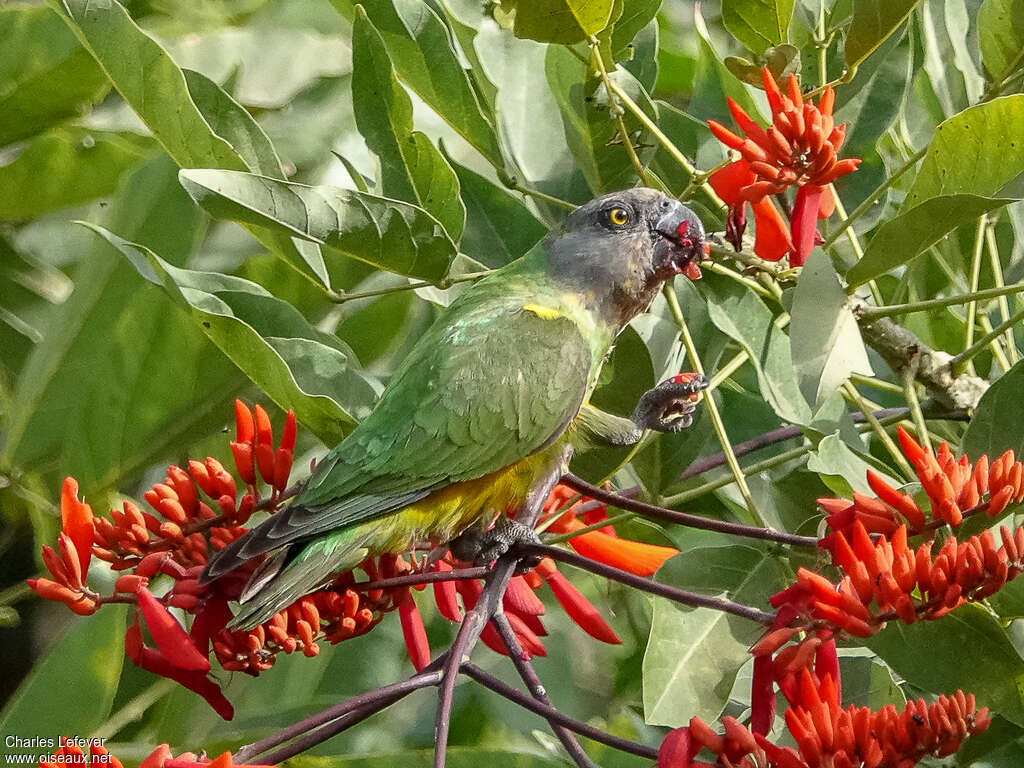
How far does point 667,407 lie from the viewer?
72.0 inches

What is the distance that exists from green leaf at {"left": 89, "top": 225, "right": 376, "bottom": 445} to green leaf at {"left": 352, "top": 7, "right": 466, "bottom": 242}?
26cm

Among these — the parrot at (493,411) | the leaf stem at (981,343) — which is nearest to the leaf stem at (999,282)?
the leaf stem at (981,343)

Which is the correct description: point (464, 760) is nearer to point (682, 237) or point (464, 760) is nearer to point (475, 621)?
point (475, 621)

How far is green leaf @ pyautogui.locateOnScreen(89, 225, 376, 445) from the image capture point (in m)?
1.69

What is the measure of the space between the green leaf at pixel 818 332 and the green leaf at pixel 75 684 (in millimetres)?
1077

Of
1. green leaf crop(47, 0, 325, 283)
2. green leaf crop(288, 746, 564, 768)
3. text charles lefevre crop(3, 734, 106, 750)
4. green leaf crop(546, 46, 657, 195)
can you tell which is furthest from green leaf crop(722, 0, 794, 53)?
text charles lefevre crop(3, 734, 106, 750)

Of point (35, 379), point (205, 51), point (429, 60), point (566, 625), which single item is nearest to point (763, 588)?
point (429, 60)

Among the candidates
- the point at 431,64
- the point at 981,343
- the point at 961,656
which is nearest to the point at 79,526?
the point at 431,64

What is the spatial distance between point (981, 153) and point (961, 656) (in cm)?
62

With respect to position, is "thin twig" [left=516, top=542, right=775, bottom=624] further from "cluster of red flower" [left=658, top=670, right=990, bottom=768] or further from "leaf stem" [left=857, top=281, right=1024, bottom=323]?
"leaf stem" [left=857, top=281, right=1024, bottom=323]

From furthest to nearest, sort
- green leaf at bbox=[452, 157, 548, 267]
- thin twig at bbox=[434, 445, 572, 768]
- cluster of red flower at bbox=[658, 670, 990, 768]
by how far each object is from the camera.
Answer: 1. green leaf at bbox=[452, 157, 548, 267]
2. thin twig at bbox=[434, 445, 572, 768]
3. cluster of red flower at bbox=[658, 670, 990, 768]

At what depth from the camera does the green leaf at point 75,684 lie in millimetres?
1936

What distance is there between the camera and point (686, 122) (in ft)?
6.47

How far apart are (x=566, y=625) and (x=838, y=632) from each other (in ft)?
4.70
